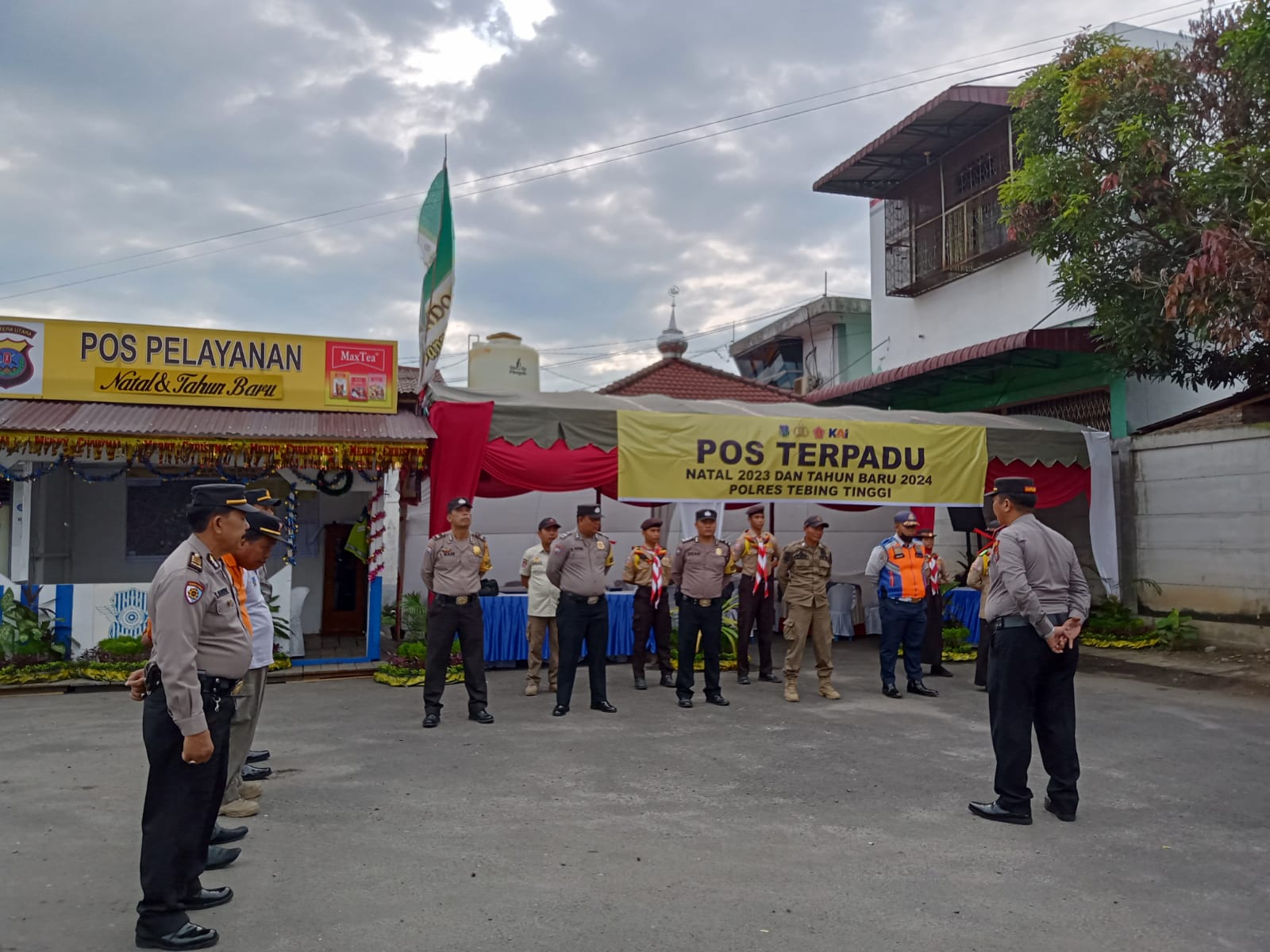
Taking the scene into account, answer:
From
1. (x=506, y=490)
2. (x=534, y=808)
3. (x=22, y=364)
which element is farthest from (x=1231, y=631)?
(x=22, y=364)

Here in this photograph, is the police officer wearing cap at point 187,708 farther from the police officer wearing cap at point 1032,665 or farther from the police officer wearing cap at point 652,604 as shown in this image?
the police officer wearing cap at point 652,604

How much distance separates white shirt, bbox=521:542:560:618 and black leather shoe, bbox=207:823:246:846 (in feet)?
16.2

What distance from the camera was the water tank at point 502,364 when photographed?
14305mm

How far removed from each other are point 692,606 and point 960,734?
8.07 ft

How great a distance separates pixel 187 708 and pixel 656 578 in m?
6.47

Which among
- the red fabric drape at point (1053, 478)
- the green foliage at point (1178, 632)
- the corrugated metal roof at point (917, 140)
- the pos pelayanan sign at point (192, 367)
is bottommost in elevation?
the green foliage at point (1178, 632)

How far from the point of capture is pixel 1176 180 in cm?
912

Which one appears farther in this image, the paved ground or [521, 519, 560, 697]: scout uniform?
[521, 519, 560, 697]: scout uniform

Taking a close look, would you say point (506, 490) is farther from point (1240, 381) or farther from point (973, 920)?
point (1240, 381)

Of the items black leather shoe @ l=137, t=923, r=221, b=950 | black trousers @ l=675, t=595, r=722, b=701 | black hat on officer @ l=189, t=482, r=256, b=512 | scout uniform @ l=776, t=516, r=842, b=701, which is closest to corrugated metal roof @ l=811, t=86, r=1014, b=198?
scout uniform @ l=776, t=516, r=842, b=701

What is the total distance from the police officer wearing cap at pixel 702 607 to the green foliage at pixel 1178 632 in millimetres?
6514

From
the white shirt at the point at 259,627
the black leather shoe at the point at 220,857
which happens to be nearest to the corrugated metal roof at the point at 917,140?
the white shirt at the point at 259,627

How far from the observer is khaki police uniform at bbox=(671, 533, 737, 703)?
8.23m

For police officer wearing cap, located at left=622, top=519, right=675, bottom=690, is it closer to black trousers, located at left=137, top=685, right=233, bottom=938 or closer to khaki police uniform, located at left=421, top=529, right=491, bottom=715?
khaki police uniform, located at left=421, top=529, right=491, bottom=715
